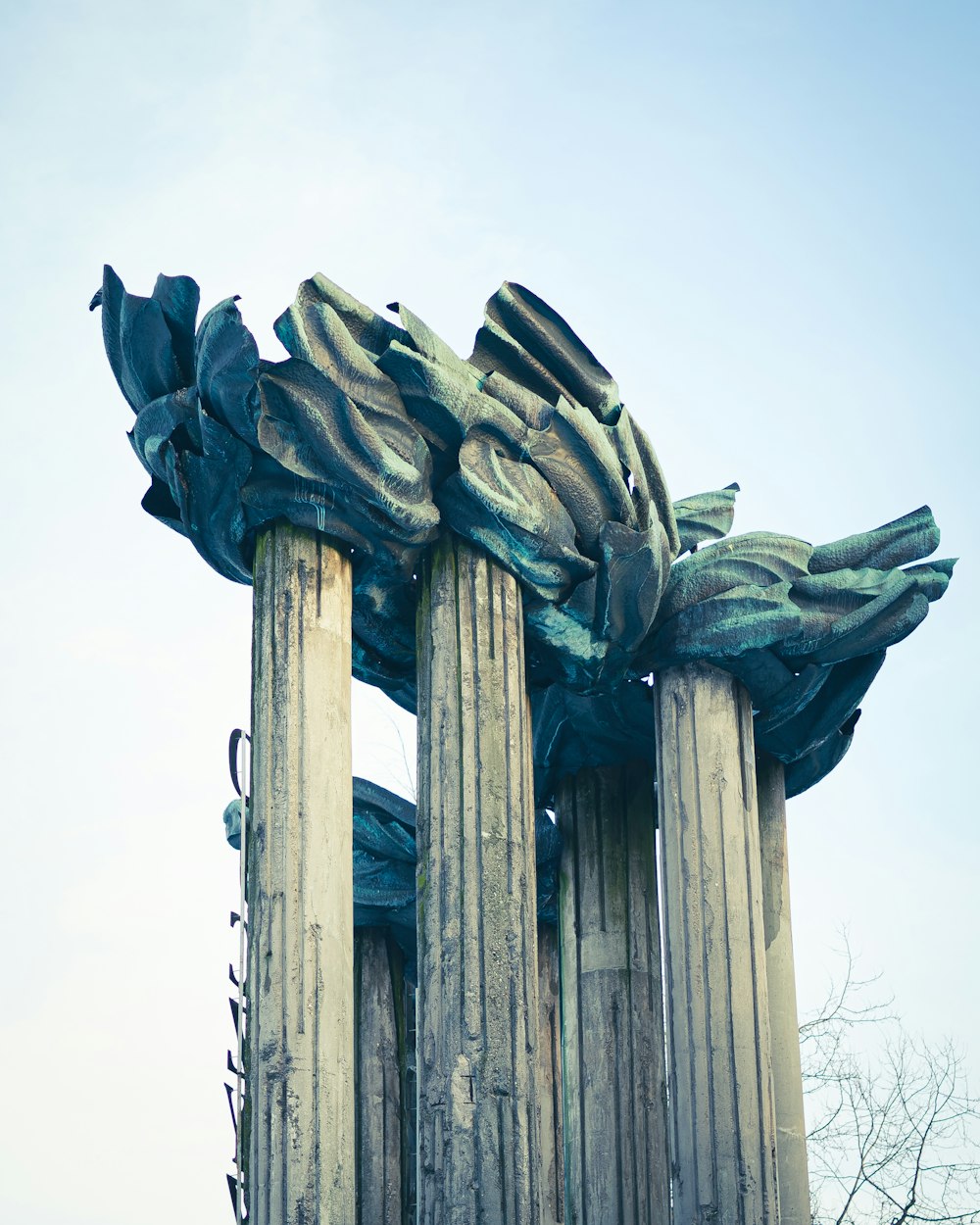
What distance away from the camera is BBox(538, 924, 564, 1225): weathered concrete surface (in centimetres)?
1888

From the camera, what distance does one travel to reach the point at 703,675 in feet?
56.8

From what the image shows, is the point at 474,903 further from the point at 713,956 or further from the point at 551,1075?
the point at 551,1075

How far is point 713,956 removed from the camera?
54.5 ft

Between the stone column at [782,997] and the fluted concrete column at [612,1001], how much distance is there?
0.79 meters

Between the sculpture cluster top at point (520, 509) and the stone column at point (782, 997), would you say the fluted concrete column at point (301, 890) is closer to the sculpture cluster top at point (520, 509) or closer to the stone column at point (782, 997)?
the sculpture cluster top at point (520, 509)

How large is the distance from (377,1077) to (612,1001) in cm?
202

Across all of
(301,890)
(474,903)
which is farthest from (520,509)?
(301,890)

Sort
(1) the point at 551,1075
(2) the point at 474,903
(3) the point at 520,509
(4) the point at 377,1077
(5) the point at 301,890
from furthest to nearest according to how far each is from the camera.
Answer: (1) the point at 551,1075 → (4) the point at 377,1077 → (3) the point at 520,509 → (2) the point at 474,903 → (5) the point at 301,890

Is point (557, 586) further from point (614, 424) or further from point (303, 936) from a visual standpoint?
point (303, 936)

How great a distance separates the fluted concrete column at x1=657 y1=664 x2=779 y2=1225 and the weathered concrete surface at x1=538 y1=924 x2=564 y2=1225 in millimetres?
2486

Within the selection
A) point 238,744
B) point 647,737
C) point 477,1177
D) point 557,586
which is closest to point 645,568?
point 557,586

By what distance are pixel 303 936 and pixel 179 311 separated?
3.91 m

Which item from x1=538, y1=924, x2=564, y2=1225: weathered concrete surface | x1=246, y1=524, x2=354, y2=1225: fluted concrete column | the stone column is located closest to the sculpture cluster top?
the stone column

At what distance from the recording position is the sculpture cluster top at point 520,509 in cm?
1534
